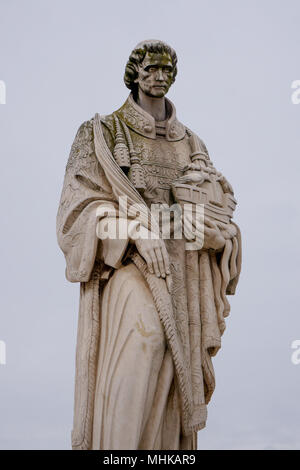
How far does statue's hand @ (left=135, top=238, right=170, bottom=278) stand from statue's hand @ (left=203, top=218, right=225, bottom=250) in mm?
620

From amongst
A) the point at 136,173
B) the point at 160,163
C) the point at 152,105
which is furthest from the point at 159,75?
the point at 136,173

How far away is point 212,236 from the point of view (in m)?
7.10

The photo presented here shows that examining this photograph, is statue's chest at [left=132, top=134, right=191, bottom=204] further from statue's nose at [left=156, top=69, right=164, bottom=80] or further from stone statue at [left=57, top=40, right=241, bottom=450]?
statue's nose at [left=156, top=69, right=164, bottom=80]

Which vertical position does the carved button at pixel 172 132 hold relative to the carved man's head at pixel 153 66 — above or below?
below

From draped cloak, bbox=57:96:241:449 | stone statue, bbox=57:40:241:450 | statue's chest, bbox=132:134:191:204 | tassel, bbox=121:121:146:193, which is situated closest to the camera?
stone statue, bbox=57:40:241:450

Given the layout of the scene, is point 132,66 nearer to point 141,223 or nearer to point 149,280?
point 141,223

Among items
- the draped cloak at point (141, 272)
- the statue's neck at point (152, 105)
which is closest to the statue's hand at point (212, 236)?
the draped cloak at point (141, 272)

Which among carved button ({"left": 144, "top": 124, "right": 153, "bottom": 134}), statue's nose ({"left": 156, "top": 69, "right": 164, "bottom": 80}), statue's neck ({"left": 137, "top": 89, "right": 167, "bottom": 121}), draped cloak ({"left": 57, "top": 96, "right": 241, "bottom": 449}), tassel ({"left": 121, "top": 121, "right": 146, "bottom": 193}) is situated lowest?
draped cloak ({"left": 57, "top": 96, "right": 241, "bottom": 449})

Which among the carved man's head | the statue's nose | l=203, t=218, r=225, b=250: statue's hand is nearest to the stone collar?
the carved man's head

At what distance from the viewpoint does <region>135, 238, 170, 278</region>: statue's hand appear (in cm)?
657

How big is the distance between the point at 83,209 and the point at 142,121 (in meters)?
→ 1.22

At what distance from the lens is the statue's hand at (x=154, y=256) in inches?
259

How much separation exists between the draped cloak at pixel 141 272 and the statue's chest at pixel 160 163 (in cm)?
7

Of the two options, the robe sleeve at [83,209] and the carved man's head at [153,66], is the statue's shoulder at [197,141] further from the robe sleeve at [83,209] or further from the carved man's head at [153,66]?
the robe sleeve at [83,209]
